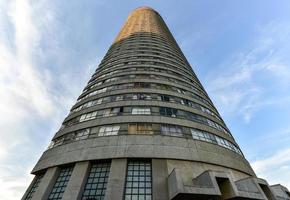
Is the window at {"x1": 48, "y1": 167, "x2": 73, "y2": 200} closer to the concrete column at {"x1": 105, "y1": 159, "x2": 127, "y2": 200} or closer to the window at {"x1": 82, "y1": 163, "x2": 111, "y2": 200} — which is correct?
the window at {"x1": 82, "y1": 163, "x2": 111, "y2": 200}

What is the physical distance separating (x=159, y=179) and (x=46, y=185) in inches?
415

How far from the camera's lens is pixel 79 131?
24.7 metres

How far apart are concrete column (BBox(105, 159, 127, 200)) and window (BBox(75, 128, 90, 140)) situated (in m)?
5.70

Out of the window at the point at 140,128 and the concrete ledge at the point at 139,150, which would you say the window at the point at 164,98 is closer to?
the window at the point at 140,128

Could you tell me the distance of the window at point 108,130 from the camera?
22720 millimetres

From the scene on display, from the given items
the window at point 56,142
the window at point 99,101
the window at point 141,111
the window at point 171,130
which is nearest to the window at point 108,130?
the window at point 141,111

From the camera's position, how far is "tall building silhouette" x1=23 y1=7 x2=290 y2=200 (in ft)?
56.0

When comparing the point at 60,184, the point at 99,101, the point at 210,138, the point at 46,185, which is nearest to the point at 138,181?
the point at 60,184

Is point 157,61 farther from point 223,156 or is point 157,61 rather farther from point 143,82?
point 223,156

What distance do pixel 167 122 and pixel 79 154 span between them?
395 inches

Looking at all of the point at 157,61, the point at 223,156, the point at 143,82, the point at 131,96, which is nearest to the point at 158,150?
the point at 223,156

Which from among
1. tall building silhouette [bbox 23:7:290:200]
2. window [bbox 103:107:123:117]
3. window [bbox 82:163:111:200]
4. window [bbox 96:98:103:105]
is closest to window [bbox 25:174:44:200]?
tall building silhouette [bbox 23:7:290:200]

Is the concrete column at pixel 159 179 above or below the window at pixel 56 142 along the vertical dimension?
below

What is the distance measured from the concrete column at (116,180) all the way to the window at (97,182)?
40.3 inches
